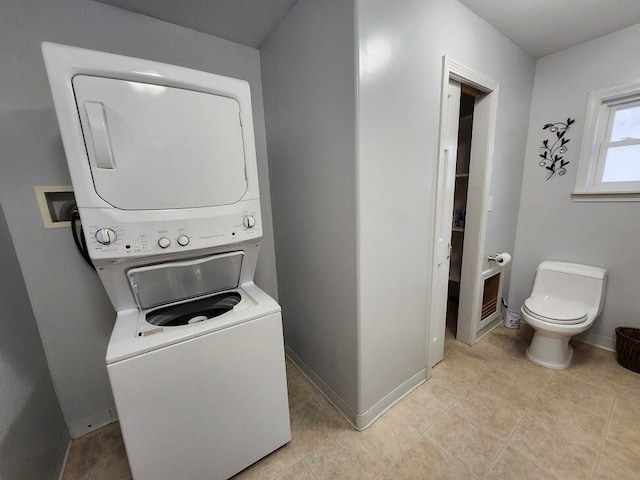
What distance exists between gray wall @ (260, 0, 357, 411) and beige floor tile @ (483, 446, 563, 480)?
2.34 ft

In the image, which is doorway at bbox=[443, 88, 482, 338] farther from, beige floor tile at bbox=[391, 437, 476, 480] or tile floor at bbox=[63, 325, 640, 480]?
beige floor tile at bbox=[391, 437, 476, 480]

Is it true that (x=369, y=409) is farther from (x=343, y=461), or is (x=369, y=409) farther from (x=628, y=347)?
(x=628, y=347)

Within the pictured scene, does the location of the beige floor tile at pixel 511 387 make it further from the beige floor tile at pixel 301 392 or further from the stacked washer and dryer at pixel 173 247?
the stacked washer and dryer at pixel 173 247

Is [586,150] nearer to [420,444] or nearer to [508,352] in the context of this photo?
[508,352]

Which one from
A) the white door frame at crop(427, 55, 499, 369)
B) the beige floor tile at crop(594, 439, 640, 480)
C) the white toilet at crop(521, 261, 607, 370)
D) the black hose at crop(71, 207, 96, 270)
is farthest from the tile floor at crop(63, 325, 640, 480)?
the black hose at crop(71, 207, 96, 270)

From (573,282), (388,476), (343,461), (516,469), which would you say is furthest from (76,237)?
(573,282)

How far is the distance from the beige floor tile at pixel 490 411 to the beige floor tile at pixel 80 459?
2027mm

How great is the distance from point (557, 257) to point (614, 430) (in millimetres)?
1277

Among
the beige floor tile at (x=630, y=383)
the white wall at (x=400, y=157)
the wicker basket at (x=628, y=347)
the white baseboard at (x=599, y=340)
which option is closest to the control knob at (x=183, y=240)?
the white wall at (x=400, y=157)

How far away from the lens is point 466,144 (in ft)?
7.63

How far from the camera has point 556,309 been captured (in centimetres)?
187

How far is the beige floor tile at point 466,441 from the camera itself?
1230 mm

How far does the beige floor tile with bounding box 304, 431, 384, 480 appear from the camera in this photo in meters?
1.19

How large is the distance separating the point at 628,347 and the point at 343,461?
2.13 m
